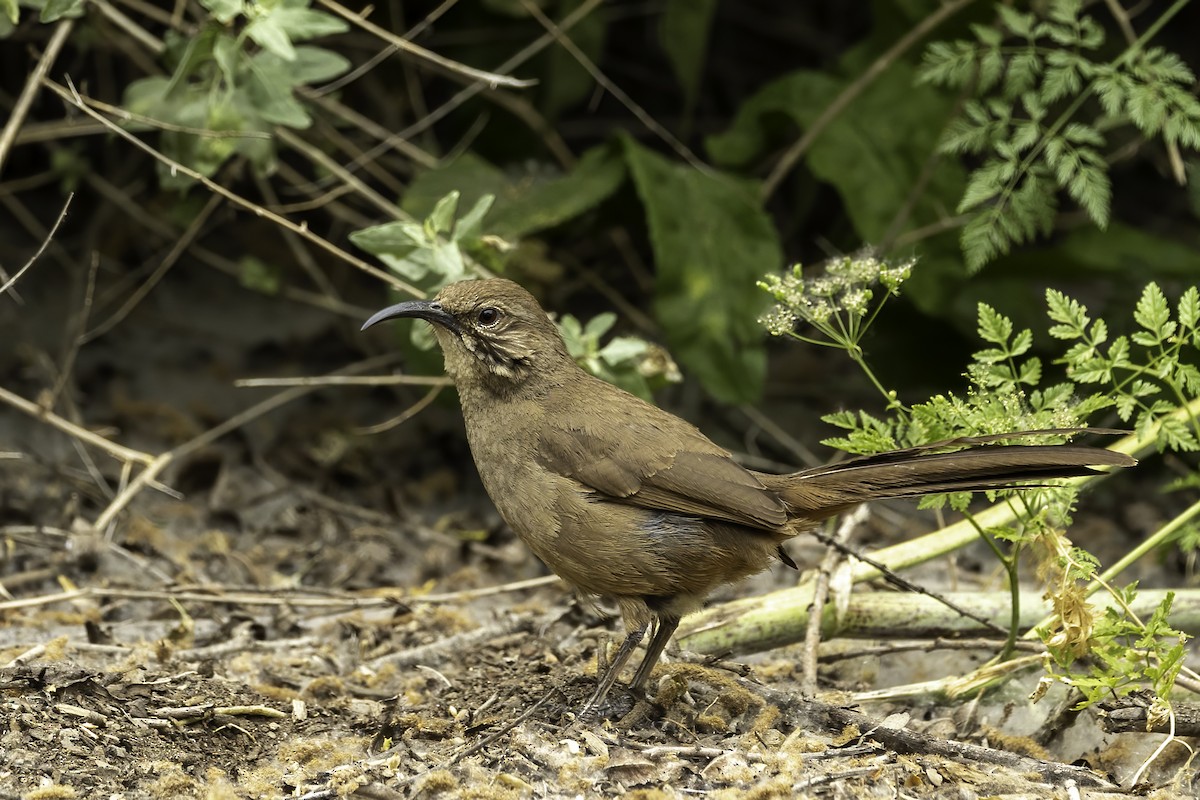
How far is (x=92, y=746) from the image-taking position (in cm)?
322

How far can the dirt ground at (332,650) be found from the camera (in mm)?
3188

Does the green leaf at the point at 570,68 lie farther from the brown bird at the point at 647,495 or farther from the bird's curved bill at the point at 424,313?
the brown bird at the point at 647,495

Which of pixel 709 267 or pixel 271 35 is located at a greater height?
pixel 271 35

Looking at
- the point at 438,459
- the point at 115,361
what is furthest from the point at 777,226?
the point at 115,361

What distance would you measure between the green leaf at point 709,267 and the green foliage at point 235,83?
4.98 feet

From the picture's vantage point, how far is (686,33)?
20.0 ft

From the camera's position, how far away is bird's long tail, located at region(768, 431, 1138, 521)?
10.5 feet

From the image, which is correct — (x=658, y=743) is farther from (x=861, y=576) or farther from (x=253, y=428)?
(x=253, y=428)

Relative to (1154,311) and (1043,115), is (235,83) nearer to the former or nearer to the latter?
(1043,115)

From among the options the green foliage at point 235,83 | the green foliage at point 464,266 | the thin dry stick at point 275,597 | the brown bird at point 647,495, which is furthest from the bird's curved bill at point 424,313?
the thin dry stick at point 275,597

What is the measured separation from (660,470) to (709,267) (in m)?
1.97

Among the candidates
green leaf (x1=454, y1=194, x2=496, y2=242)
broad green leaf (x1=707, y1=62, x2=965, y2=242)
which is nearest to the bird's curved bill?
green leaf (x1=454, y1=194, x2=496, y2=242)

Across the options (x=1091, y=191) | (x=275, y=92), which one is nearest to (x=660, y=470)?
(x=1091, y=191)

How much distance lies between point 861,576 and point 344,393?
3043 millimetres
